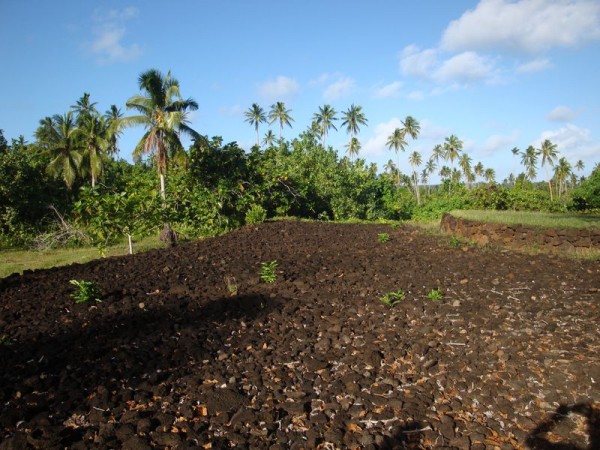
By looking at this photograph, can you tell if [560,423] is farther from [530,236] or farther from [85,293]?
[530,236]

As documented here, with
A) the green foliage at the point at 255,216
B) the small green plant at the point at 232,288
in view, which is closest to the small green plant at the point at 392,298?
the small green plant at the point at 232,288

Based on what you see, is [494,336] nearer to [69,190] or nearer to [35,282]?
[35,282]

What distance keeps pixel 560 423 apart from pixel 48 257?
14.3 metres

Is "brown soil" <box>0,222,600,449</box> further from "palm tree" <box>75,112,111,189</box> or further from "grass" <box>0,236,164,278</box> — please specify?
"palm tree" <box>75,112,111,189</box>

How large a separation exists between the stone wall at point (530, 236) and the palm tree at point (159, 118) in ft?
28.9

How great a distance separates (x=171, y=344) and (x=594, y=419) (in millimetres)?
3415

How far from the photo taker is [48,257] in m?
13.7

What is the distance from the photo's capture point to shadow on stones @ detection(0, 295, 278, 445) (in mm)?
3098

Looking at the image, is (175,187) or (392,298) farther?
(175,187)

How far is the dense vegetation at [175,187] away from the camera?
11.9 metres

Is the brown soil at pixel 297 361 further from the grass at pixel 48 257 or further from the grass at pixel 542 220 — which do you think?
the grass at pixel 48 257

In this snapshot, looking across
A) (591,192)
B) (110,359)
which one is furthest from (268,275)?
(591,192)

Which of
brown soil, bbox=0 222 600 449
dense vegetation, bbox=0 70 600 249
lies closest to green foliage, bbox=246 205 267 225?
dense vegetation, bbox=0 70 600 249

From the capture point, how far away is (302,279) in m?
6.50
